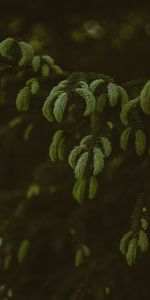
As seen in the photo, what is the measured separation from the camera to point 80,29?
12.2 ft

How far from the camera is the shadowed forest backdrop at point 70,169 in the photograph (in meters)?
2.11

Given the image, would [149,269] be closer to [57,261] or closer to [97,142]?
[57,261]

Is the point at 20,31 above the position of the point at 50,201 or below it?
above

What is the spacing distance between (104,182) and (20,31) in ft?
4.35

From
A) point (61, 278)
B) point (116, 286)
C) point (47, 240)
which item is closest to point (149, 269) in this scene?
point (116, 286)

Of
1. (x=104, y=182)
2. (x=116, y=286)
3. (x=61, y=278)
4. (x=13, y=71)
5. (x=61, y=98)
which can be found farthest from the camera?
(x=104, y=182)

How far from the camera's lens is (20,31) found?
345 centimetres

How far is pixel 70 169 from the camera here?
329 centimetres

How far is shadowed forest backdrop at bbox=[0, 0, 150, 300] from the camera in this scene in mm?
2105

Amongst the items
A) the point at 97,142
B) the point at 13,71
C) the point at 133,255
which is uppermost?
the point at 13,71

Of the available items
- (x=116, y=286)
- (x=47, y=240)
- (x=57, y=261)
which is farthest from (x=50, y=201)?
(x=116, y=286)

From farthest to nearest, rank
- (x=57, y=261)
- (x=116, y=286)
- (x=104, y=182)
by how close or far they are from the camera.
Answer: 1. (x=57, y=261)
2. (x=104, y=182)
3. (x=116, y=286)

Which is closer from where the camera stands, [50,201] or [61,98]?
[61,98]

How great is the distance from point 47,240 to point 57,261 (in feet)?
1.16
